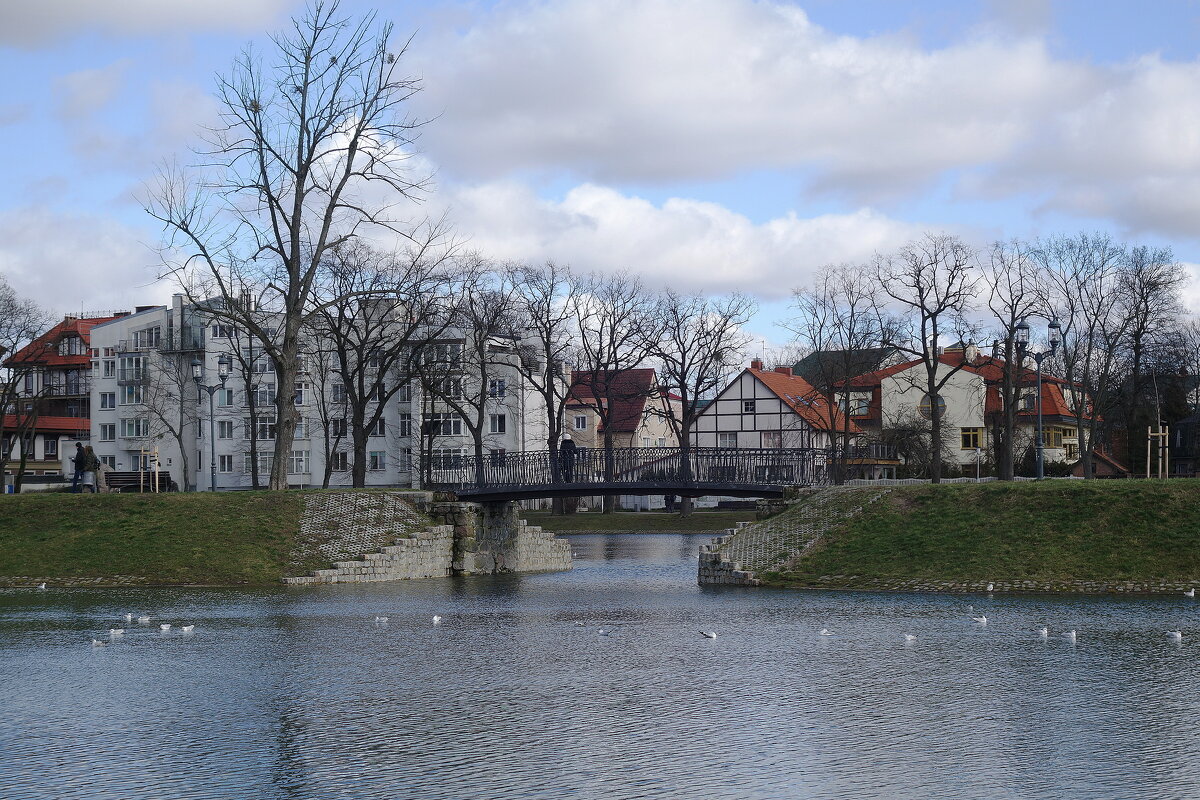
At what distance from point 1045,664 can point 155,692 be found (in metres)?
13.0

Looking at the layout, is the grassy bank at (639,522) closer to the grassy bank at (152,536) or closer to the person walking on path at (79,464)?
the person walking on path at (79,464)

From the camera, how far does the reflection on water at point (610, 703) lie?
1265 centimetres

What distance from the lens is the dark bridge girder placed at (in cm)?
4066

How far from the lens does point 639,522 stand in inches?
3216

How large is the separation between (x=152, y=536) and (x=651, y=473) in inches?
612

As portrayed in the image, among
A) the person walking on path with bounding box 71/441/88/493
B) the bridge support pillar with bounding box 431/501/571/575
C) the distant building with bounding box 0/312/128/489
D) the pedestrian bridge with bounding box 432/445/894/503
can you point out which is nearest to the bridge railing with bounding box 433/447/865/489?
the pedestrian bridge with bounding box 432/445/894/503

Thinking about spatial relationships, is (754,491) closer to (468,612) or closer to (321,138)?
(468,612)

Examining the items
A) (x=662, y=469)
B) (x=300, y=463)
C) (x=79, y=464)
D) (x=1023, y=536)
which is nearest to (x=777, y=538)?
(x=662, y=469)

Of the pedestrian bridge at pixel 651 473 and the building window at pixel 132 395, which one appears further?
the building window at pixel 132 395

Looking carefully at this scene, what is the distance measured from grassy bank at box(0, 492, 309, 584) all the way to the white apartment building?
1802 inches

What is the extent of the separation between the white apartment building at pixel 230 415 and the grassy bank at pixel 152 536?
4576 cm

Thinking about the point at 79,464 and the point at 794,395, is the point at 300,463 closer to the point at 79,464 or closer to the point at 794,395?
the point at 794,395

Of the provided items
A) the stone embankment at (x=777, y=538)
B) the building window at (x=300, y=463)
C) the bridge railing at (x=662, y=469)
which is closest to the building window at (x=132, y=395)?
the building window at (x=300, y=463)

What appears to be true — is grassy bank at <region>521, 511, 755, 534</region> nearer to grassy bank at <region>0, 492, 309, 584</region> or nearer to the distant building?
grassy bank at <region>0, 492, 309, 584</region>
